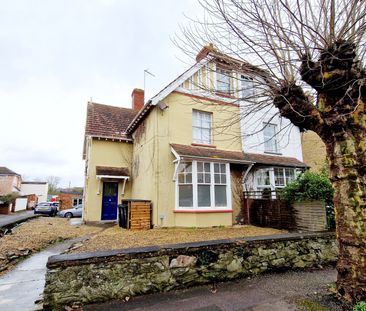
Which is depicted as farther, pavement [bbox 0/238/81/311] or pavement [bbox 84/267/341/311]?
pavement [bbox 0/238/81/311]

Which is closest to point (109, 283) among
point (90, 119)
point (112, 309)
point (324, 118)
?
point (112, 309)

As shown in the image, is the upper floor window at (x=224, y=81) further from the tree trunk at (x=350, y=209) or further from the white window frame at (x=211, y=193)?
the white window frame at (x=211, y=193)

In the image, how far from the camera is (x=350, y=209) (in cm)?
375

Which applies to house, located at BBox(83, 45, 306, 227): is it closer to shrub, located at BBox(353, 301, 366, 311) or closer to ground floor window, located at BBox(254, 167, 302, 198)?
ground floor window, located at BBox(254, 167, 302, 198)

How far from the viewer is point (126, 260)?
13.2 ft

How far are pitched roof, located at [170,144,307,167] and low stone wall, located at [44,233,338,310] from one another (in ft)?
17.9

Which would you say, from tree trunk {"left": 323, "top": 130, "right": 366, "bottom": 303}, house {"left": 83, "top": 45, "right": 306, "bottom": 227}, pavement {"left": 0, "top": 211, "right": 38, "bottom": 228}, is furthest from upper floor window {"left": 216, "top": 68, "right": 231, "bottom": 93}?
pavement {"left": 0, "top": 211, "right": 38, "bottom": 228}

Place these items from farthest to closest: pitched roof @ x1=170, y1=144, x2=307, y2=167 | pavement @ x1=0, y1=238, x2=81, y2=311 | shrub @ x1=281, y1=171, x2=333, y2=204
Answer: pitched roof @ x1=170, y1=144, x2=307, y2=167, shrub @ x1=281, y1=171, x2=333, y2=204, pavement @ x1=0, y1=238, x2=81, y2=311

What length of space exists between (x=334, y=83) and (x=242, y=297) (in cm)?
412

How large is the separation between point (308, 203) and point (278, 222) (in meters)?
1.78

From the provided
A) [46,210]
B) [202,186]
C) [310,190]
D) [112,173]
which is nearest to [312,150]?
[310,190]

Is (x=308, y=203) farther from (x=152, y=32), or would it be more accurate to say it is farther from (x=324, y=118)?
(x=152, y=32)

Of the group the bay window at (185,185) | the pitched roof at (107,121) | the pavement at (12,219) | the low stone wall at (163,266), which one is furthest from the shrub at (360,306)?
the pitched roof at (107,121)

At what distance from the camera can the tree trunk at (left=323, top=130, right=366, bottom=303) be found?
3614 mm
